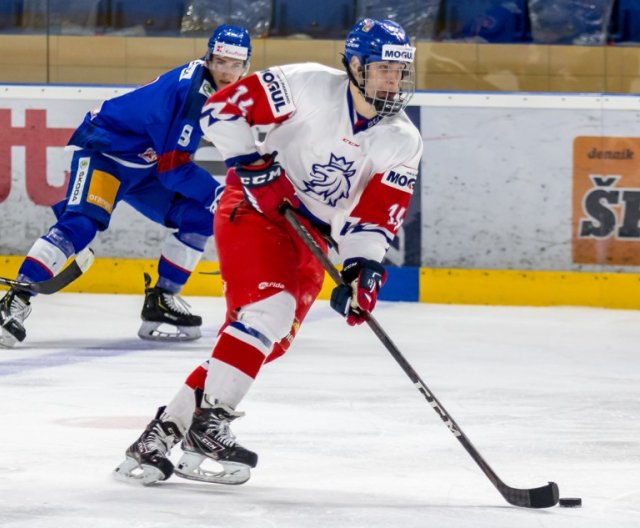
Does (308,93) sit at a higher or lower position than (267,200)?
higher

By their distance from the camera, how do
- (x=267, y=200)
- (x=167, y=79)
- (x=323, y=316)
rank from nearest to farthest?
(x=267, y=200), (x=167, y=79), (x=323, y=316)

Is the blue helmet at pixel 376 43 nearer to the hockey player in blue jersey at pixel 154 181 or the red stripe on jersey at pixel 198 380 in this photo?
the red stripe on jersey at pixel 198 380

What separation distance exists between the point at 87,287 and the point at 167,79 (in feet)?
6.22

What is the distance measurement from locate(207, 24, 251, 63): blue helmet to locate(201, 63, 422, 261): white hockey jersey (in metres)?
1.82

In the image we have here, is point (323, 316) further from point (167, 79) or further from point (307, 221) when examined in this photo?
point (307, 221)

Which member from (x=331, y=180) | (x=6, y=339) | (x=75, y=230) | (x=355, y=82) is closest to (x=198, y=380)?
(x=331, y=180)

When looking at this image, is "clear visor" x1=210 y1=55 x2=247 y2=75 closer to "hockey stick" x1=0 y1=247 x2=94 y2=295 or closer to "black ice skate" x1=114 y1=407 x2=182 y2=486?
"hockey stick" x1=0 y1=247 x2=94 y2=295

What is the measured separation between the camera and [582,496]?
9.53 feet

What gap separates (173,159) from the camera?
5305 mm

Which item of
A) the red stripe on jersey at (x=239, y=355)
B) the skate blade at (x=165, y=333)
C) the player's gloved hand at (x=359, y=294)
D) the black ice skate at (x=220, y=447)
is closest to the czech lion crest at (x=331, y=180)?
the player's gloved hand at (x=359, y=294)

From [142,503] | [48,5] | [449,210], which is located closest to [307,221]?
[142,503]

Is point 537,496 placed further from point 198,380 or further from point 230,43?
point 230,43

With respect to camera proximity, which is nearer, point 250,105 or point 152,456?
point 152,456

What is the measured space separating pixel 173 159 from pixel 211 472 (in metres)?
2.46
